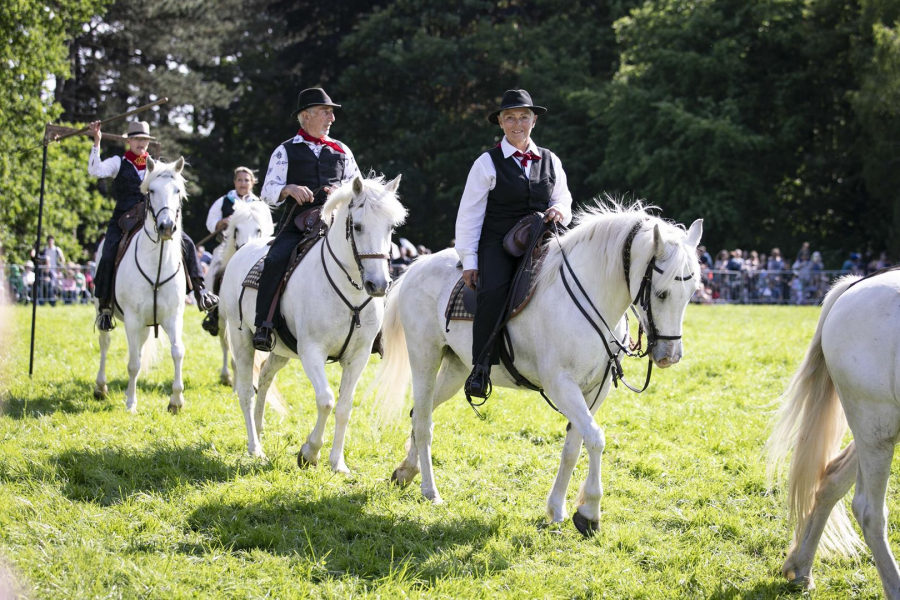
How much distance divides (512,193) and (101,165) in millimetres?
6586

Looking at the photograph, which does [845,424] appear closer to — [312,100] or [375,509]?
[375,509]

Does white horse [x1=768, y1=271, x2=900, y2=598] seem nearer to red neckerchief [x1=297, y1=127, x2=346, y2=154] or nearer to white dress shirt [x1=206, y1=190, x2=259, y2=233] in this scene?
red neckerchief [x1=297, y1=127, x2=346, y2=154]

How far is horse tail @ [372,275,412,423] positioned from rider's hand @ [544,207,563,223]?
1859mm

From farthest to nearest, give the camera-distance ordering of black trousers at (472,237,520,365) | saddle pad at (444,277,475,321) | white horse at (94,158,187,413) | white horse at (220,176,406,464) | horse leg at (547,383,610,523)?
white horse at (94,158,187,413) → white horse at (220,176,406,464) → saddle pad at (444,277,475,321) → black trousers at (472,237,520,365) → horse leg at (547,383,610,523)

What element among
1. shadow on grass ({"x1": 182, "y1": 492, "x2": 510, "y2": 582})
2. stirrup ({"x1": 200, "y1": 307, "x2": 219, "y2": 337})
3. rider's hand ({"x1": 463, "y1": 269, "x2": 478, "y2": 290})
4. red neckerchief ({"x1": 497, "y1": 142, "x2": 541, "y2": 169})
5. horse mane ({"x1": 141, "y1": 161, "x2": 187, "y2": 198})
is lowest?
shadow on grass ({"x1": 182, "y1": 492, "x2": 510, "y2": 582})

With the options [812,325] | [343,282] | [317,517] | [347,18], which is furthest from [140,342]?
[347,18]

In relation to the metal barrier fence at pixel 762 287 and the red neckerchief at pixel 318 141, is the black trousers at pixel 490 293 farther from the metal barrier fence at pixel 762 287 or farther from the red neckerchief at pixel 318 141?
the metal barrier fence at pixel 762 287

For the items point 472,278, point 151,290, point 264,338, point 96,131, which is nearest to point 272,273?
point 264,338

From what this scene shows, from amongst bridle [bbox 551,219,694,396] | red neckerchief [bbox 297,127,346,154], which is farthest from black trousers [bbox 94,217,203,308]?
bridle [bbox 551,219,694,396]

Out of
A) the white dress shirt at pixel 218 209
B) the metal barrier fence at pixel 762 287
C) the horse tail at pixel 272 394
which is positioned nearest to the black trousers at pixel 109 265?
the white dress shirt at pixel 218 209

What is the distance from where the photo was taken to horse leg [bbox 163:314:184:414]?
10203 mm

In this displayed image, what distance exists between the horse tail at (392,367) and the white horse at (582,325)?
61 cm

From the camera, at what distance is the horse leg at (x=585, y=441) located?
6.12 meters

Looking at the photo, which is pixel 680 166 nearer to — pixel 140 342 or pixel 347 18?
pixel 347 18
